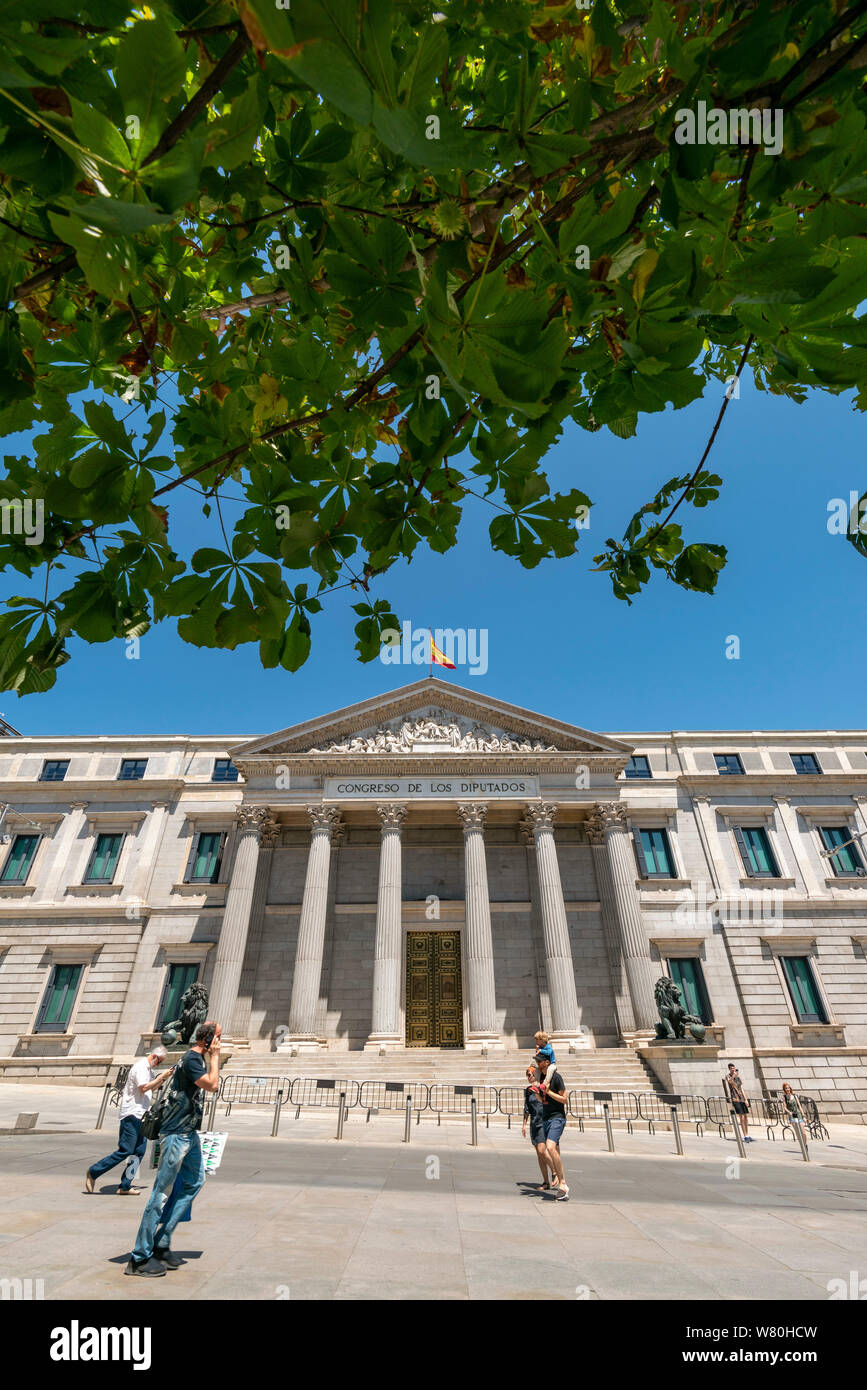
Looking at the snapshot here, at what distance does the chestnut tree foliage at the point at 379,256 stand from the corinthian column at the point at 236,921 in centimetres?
2272

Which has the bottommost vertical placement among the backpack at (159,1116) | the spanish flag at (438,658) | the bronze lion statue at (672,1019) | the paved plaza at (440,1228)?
the paved plaza at (440,1228)

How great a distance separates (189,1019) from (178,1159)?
1691cm

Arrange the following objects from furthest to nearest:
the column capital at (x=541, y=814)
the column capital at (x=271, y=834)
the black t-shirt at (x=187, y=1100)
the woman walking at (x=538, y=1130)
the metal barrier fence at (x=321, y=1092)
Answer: the column capital at (x=271, y=834) → the column capital at (x=541, y=814) → the metal barrier fence at (x=321, y=1092) → the woman walking at (x=538, y=1130) → the black t-shirt at (x=187, y=1100)

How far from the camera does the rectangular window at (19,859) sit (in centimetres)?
2684

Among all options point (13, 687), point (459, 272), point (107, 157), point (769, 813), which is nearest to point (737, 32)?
point (459, 272)

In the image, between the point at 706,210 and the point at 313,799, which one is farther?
the point at 313,799

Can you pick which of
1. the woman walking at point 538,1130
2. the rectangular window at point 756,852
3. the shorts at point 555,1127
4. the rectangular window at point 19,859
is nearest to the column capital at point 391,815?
the rectangular window at point 756,852

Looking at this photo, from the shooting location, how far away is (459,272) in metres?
2.18

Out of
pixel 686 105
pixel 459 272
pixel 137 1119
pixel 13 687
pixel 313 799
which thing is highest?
pixel 313 799

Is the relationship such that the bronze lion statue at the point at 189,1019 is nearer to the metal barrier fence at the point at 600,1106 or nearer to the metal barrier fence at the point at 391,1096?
the metal barrier fence at the point at 391,1096

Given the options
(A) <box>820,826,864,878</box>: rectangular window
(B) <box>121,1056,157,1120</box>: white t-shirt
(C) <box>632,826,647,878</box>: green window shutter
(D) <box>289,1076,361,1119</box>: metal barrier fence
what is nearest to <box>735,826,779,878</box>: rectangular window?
(A) <box>820,826,864,878</box>: rectangular window

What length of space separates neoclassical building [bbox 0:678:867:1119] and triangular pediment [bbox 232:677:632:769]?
0.37ft

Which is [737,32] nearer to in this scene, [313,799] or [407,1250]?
[407,1250]

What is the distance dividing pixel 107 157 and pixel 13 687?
1688 millimetres
